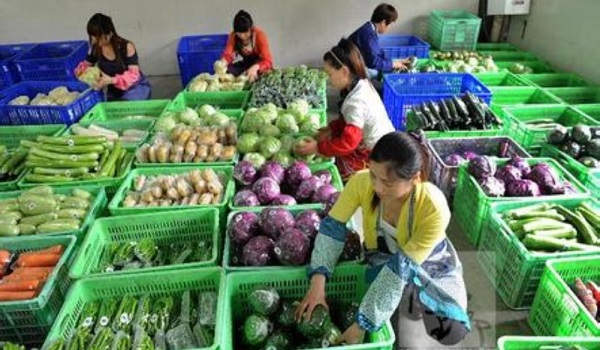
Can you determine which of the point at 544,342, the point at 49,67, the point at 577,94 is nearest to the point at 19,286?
the point at 544,342

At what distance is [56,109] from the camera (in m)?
3.60

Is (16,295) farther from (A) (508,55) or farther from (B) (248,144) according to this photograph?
(A) (508,55)

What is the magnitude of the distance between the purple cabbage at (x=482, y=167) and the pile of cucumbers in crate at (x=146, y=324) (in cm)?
185

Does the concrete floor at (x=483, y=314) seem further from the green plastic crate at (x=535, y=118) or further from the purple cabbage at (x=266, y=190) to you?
the green plastic crate at (x=535, y=118)

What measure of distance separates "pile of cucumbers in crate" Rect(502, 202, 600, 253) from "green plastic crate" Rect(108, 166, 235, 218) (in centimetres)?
165

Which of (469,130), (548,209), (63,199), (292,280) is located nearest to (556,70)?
(469,130)

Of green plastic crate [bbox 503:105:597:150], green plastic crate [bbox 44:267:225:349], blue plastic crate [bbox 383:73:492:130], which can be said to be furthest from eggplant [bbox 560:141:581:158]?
green plastic crate [bbox 44:267:225:349]

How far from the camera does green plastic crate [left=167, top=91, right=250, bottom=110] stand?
395cm

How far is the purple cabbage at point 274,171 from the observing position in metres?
2.61

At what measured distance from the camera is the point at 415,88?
427cm

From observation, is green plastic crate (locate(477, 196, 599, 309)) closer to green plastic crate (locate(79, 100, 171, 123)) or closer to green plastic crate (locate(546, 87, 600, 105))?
green plastic crate (locate(546, 87, 600, 105))

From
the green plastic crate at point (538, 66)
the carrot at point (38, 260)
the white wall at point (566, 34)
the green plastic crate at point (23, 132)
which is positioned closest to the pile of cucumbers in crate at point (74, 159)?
A: the green plastic crate at point (23, 132)

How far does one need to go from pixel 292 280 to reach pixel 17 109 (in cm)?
311

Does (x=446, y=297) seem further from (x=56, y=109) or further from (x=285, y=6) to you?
(x=285, y=6)
